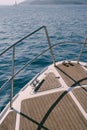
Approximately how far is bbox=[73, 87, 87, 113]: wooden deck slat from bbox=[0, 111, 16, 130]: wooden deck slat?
4.60 ft

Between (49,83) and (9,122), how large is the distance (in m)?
1.77

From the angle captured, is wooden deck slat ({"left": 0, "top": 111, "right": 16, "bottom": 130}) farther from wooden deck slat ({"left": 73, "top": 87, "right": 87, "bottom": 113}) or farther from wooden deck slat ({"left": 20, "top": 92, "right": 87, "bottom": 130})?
wooden deck slat ({"left": 73, "top": 87, "right": 87, "bottom": 113})

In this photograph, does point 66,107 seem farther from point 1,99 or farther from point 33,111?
point 1,99

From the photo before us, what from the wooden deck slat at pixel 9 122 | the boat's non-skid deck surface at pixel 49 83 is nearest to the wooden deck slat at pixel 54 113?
the wooden deck slat at pixel 9 122

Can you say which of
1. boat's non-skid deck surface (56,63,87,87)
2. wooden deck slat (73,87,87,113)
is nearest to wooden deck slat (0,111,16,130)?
wooden deck slat (73,87,87,113)

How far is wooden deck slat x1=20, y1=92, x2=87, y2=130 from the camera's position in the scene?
415cm

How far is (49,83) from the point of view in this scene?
18.8 ft

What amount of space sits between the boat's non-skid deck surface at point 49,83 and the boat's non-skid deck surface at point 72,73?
235 millimetres

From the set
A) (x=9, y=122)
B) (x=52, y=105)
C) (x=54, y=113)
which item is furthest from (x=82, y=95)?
(x=9, y=122)

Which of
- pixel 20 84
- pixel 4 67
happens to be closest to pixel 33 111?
pixel 20 84

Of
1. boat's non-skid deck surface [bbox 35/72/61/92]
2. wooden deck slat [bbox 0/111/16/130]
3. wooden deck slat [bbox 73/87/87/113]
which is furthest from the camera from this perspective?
boat's non-skid deck surface [bbox 35/72/61/92]

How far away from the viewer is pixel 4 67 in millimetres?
12133

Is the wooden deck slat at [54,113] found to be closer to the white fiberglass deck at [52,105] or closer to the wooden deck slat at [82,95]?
the white fiberglass deck at [52,105]

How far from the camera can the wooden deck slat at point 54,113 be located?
4151mm
